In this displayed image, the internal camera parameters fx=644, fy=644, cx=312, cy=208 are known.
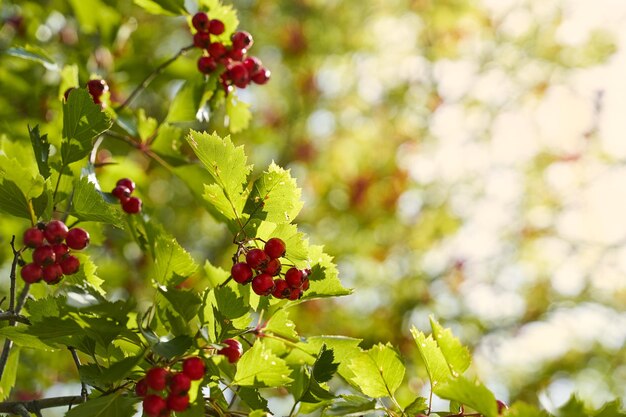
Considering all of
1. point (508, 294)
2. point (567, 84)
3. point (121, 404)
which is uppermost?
point (567, 84)

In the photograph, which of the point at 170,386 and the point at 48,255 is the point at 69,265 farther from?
the point at 170,386

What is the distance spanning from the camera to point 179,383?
1189mm

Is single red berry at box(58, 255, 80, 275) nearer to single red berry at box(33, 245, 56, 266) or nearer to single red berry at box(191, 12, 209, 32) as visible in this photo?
single red berry at box(33, 245, 56, 266)

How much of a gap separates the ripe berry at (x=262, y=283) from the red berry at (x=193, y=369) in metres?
0.23

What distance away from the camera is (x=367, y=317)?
649 cm

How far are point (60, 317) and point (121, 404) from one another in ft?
0.68

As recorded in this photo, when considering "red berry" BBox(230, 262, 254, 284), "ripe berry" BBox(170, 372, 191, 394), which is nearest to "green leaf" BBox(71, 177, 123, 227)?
"red berry" BBox(230, 262, 254, 284)

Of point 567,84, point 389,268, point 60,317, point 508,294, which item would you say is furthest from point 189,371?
point 567,84

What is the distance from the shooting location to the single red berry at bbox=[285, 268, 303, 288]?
1.41 m

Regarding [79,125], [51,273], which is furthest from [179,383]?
[79,125]

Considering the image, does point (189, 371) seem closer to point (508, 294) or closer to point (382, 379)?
point (382, 379)

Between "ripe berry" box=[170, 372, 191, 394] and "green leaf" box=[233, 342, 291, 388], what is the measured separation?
0.14 metres

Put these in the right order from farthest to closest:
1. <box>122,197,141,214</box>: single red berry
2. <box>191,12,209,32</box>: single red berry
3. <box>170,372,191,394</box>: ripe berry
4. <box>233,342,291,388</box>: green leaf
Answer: <box>191,12,209,32</box>: single red berry
<box>122,197,141,214</box>: single red berry
<box>233,342,291,388</box>: green leaf
<box>170,372,191,394</box>: ripe berry

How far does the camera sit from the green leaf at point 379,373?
142cm
